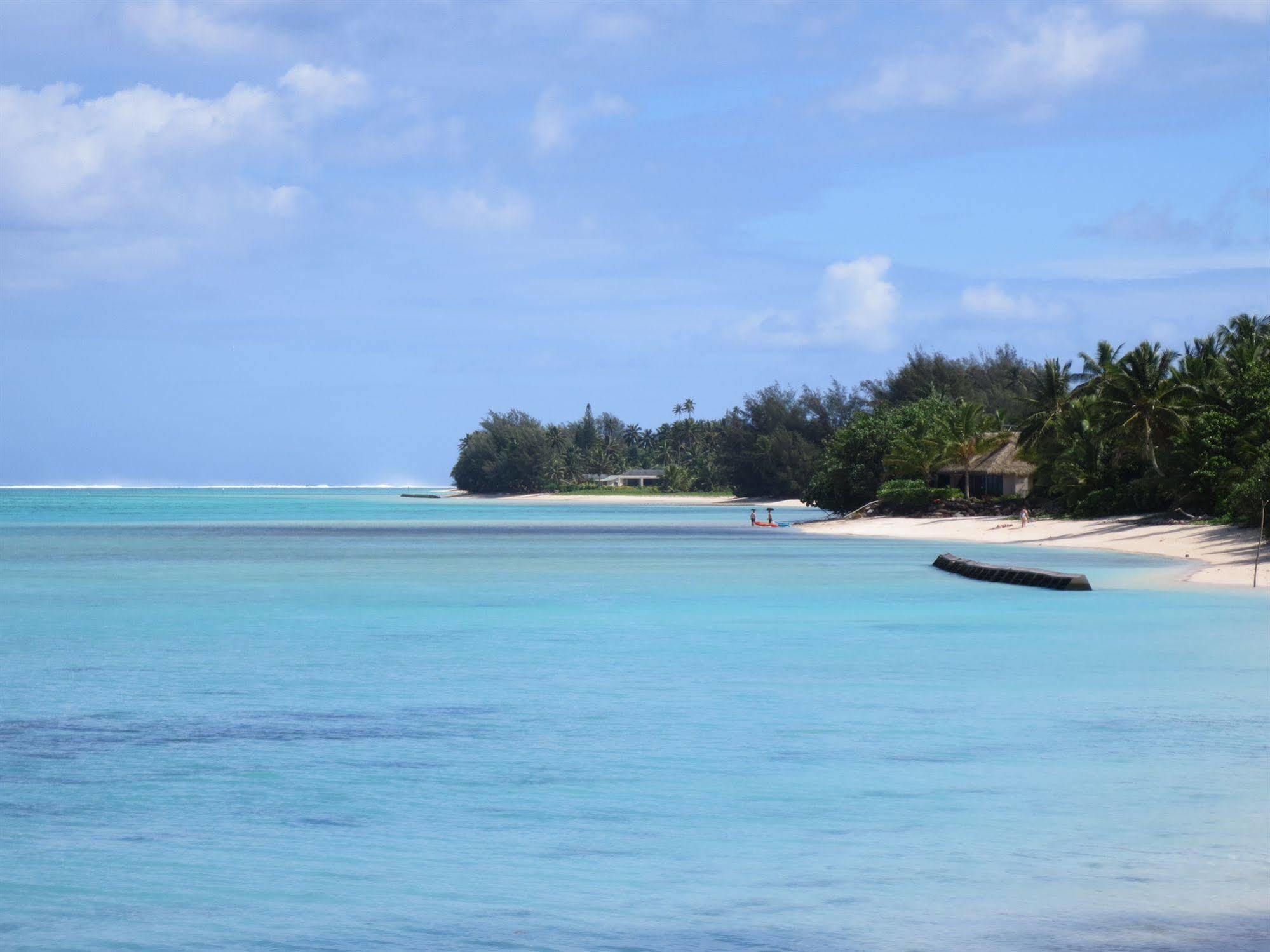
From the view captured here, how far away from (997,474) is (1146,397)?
17.8 meters

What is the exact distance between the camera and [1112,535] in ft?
183

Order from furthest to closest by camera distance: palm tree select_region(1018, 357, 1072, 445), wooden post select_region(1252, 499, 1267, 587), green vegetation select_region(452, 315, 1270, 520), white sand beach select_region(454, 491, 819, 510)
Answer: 1. white sand beach select_region(454, 491, 819, 510)
2. palm tree select_region(1018, 357, 1072, 445)
3. green vegetation select_region(452, 315, 1270, 520)
4. wooden post select_region(1252, 499, 1267, 587)

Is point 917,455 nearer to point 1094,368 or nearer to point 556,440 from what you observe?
point 1094,368

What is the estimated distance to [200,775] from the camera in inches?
547

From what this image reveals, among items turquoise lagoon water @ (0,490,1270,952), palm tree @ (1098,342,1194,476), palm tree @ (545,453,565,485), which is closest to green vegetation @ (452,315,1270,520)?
palm tree @ (1098,342,1194,476)

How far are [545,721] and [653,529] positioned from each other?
64159 mm

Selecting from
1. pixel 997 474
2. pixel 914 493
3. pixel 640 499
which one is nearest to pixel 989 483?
pixel 997 474

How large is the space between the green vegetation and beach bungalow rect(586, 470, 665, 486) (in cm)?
5090

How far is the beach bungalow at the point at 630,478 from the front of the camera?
185 meters

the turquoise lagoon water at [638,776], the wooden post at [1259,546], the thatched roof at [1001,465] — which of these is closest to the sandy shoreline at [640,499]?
the thatched roof at [1001,465]

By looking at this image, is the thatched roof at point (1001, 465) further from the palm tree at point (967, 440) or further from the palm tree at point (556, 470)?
the palm tree at point (556, 470)

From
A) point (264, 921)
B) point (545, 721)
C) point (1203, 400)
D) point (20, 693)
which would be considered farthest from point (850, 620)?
point (1203, 400)

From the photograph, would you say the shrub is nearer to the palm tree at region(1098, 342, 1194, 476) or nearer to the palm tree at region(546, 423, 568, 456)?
the palm tree at region(1098, 342, 1194, 476)

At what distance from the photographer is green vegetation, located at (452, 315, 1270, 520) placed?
2002 inches
